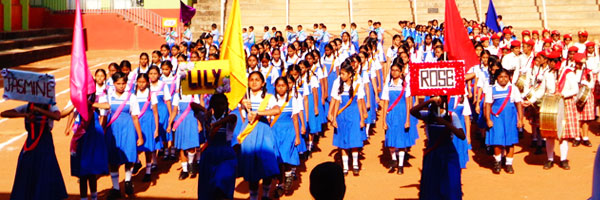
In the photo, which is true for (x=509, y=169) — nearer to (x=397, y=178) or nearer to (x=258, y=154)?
(x=397, y=178)

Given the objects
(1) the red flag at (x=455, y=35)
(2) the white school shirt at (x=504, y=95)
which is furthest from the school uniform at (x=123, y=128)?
(2) the white school shirt at (x=504, y=95)

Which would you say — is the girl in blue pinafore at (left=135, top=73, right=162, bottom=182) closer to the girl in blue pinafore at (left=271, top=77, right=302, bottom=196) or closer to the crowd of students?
the crowd of students

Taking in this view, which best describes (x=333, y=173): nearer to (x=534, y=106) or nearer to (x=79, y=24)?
(x=79, y=24)

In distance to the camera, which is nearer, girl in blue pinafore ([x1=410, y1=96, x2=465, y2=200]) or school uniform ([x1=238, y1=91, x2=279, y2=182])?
girl in blue pinafore ([x1=410, y1=96, x2=465, y2=200])

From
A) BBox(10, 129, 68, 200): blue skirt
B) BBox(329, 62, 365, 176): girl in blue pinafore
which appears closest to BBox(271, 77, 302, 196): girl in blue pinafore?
BBox(329, 62, 365, 176): girl in blue pinafore

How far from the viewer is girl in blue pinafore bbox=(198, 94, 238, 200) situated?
25.2 feet

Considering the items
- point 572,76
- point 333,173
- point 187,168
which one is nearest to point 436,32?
point 572,76

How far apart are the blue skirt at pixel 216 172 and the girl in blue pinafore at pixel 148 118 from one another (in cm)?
298

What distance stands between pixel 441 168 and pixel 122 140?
13.9 ft

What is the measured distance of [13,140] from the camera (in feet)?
44.1

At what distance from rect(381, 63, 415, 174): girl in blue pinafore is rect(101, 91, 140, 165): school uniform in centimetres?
367

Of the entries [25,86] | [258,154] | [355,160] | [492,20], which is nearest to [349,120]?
[355,160]

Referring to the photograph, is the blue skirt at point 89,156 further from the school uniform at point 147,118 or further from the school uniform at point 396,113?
the school uniform at point 396,113

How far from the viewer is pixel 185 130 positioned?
35.3 ft
